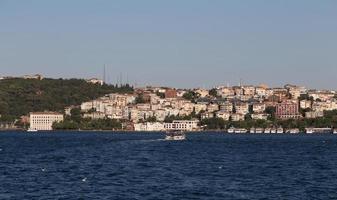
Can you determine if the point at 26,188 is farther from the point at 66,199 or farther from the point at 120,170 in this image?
the point at 120,170

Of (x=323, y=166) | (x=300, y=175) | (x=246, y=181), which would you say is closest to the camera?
(x=246, y=181)

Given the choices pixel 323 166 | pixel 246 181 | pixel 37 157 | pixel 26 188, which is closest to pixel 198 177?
pixel 246 181

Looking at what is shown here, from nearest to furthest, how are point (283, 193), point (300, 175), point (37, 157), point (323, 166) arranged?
point (283, 193), point (300, 175), point (323, 166), point (37, 157)

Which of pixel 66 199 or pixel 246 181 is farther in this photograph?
pixel 246 181

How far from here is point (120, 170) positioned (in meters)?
59.0

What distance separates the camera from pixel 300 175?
5641cm

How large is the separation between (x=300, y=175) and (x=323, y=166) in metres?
10.2

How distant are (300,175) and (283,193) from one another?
1153 centimetres

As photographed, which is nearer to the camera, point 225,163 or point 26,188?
point 26,188

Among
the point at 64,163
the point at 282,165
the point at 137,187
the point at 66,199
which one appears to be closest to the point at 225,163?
the point at 282,165

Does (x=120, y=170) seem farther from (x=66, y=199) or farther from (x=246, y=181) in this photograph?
(x=66, y=199)

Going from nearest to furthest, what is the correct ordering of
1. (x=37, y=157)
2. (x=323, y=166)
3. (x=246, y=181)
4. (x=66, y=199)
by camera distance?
(x=66, y=199) < (x=246, y=181) < (x=323, y=166) < (x=37, y=157)

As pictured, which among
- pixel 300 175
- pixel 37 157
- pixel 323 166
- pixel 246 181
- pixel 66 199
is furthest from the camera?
pixel 37 157

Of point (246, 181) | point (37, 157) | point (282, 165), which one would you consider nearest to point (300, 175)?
point (246, 181)
